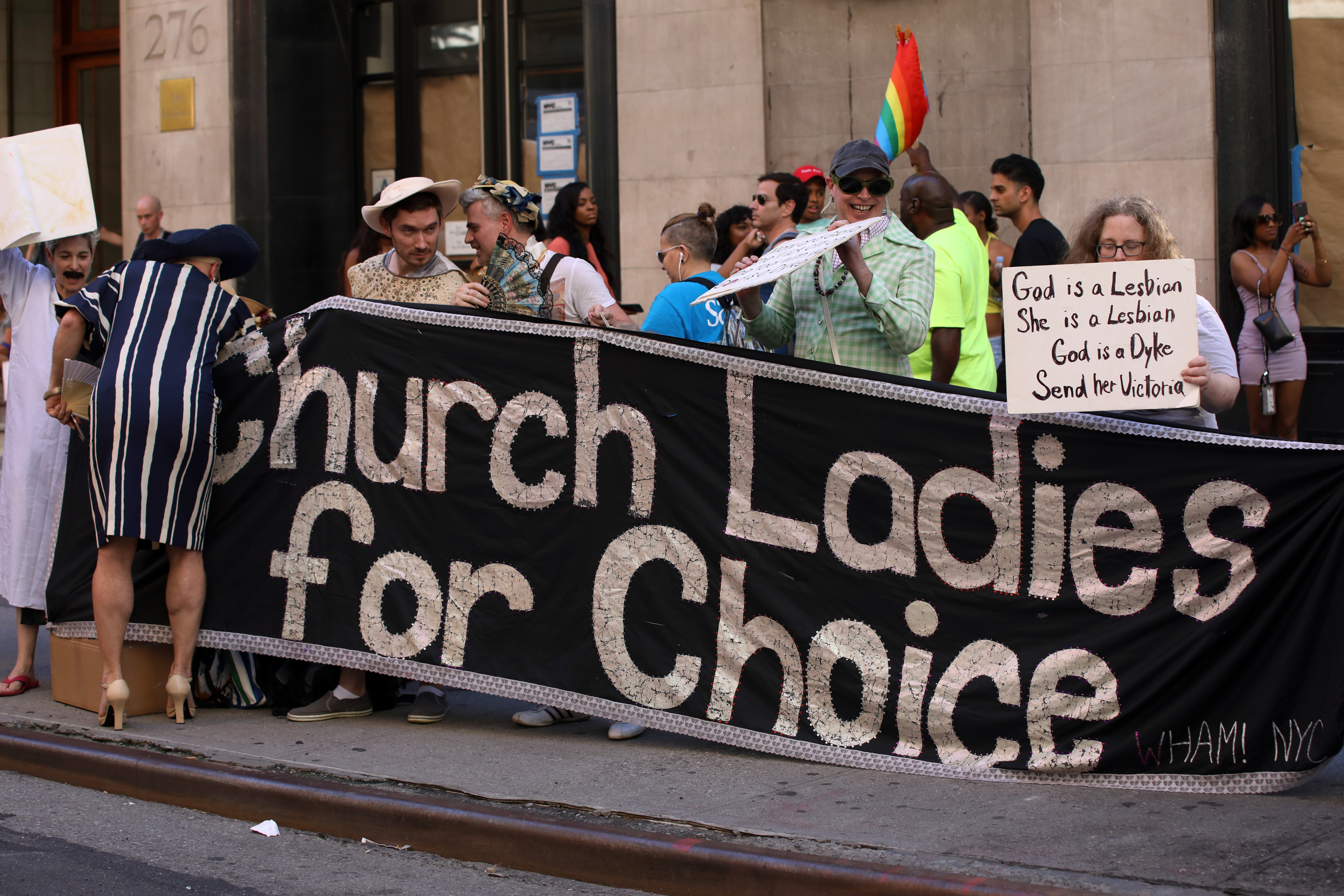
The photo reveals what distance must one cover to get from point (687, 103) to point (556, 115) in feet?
6.05

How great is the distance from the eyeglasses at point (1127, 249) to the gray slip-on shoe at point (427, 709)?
3203 millimetres

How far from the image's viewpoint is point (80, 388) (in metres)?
5.83

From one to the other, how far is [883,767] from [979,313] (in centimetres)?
219

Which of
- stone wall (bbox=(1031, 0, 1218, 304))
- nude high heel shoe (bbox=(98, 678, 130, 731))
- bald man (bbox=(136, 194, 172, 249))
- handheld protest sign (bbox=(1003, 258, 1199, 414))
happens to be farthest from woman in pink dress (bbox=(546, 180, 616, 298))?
bald man (bbox=(136, 194, 172, 249))

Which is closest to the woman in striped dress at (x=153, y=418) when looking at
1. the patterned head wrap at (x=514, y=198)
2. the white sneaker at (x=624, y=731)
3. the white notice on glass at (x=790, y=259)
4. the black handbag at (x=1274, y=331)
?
the patterned head wrap at (x=514, y=198)

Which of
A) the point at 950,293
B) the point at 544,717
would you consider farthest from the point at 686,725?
the point at 950,293

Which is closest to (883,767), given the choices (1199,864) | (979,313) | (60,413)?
(1199,864)

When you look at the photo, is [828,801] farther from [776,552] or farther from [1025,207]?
[1025,207]

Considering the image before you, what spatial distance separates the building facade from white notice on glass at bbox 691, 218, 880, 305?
4933mm

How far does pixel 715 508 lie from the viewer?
16.9ft

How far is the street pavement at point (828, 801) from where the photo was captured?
3805 mm

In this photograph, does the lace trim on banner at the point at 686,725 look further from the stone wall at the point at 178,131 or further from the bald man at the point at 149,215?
the stone wall at the point at 178,131

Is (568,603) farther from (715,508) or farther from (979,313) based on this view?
(979,313)

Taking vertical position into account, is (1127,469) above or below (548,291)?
below
